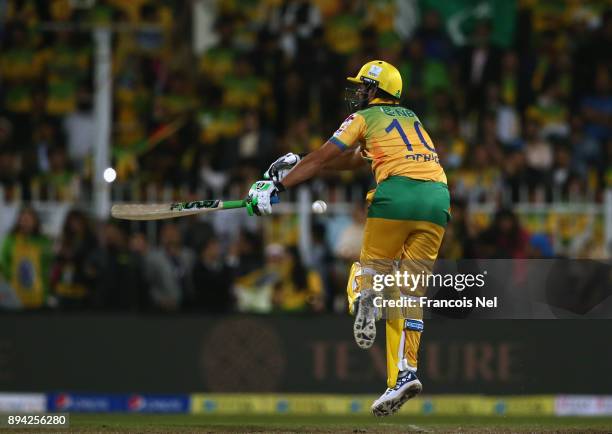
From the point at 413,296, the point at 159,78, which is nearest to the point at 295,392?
the point at 413,296

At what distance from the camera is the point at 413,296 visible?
1199 centimetres

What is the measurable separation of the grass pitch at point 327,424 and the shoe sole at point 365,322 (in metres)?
1.23

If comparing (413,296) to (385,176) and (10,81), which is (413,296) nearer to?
(385,176)

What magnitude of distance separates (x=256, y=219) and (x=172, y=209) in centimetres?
456

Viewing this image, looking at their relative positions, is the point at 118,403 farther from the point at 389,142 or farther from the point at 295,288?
the point at 389,142

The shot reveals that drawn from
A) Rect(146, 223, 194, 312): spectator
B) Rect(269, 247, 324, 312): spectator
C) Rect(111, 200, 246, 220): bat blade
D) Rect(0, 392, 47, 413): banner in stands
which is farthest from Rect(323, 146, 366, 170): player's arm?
Rect(0, 392, 47, 413): banner in stands

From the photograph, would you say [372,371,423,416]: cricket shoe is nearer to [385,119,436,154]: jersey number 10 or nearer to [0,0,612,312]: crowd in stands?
[385,119,436,154]: jersey number 10

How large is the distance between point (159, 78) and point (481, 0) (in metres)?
5.09

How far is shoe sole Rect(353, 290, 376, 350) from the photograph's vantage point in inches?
462

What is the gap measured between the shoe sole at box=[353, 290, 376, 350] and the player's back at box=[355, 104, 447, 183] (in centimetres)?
99

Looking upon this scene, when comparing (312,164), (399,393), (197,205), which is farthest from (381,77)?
(399,393)

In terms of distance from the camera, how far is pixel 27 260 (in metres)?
17.0

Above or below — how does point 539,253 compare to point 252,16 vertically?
below

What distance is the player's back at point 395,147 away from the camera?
11.8 m
